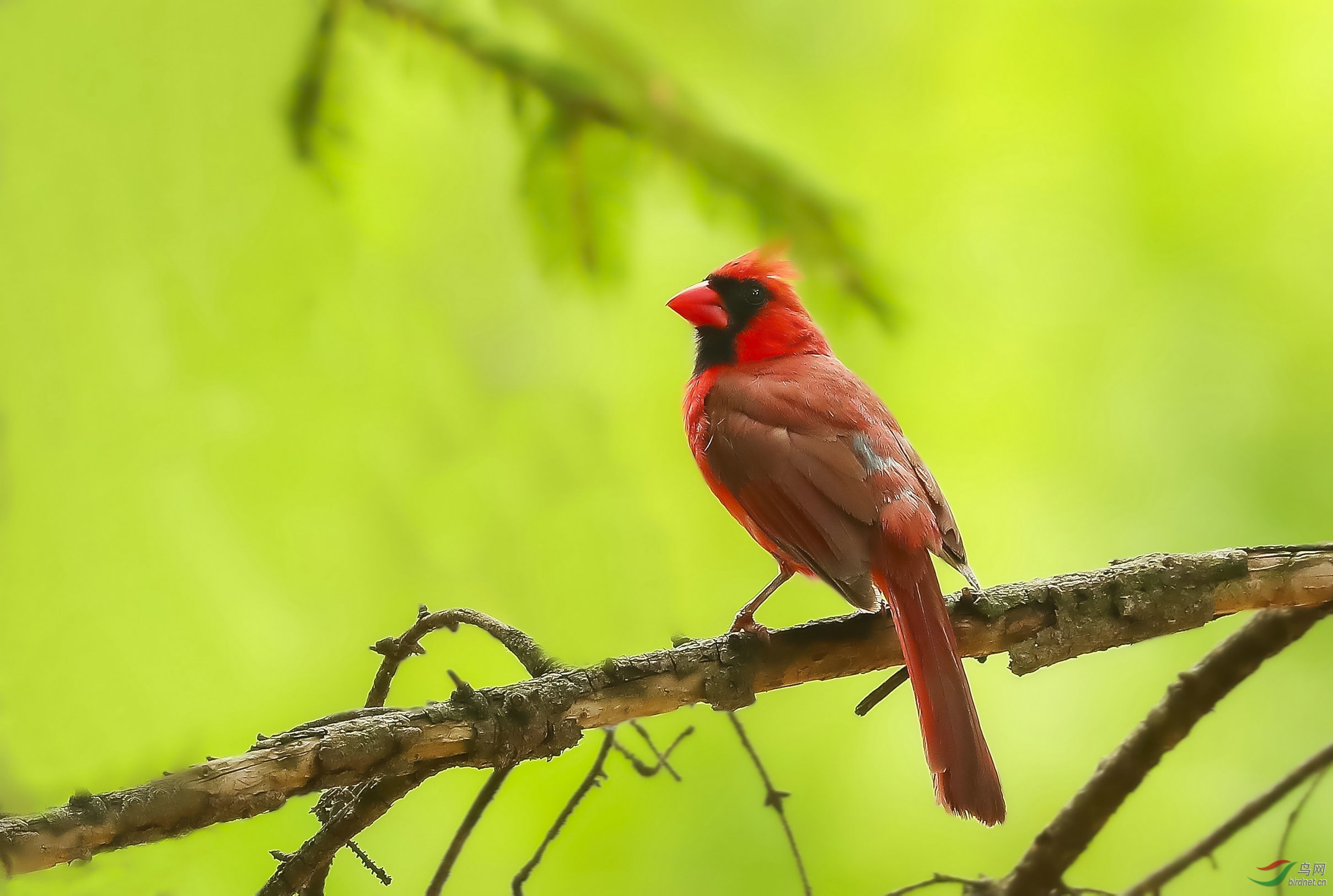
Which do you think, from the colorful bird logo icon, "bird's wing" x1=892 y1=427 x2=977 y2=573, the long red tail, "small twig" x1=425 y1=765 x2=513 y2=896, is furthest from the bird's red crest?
the colorful bird logo icon

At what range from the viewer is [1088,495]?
2.48 meters

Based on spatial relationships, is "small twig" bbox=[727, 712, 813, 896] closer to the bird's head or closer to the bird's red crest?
the bird's head

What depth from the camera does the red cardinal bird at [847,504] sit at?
1202mm

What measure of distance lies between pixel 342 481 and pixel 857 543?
1118mm

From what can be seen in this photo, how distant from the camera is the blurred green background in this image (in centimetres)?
175

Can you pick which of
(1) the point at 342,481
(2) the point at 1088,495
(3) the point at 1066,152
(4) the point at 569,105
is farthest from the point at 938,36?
(4) the point at 569,105

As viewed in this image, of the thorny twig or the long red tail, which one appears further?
the long red tail

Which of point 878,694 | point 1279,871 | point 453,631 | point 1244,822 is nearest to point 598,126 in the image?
point 453,631

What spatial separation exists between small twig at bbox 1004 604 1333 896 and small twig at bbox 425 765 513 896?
71cm

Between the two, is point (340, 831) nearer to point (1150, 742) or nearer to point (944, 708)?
point (944, 708)

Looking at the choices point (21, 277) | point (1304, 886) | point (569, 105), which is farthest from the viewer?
point (1304, 886)

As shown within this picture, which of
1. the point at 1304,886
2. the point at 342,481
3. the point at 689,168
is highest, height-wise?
the point at 342,481

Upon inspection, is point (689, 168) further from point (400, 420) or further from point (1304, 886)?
point (1304, 886)

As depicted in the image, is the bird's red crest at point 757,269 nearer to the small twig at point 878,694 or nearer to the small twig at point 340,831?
the small twig at point 878,694
